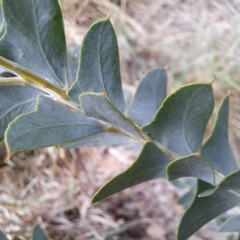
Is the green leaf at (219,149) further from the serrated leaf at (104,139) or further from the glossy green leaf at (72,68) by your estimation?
the glossy green leaf at (72,68)

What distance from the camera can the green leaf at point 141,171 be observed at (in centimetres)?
47

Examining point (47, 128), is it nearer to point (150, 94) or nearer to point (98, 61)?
point (98, 61)

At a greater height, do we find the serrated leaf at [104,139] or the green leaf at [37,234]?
the serrated leaf at [104,139]

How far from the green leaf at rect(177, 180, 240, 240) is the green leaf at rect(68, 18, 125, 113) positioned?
24 cm

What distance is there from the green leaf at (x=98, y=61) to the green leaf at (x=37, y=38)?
0.04m

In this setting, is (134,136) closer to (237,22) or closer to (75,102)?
(75,102)

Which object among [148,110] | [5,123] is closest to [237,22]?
[148,110]

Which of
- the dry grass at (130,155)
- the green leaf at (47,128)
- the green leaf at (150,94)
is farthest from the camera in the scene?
the dry grass at (130,155)

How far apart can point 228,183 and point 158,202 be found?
3.78ft

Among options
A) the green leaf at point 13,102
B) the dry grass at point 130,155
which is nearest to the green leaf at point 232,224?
the green leaf at point 13,102

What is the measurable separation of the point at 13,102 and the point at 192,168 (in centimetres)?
29

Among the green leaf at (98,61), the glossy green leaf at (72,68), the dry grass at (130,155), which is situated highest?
the green leaf at (98,61)

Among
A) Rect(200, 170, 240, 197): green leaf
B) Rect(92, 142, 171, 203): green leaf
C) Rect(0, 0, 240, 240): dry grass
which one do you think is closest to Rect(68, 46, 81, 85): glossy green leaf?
Rect(92, 142, 171, 203): green leaf

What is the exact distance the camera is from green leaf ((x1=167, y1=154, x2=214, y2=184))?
0.47m
